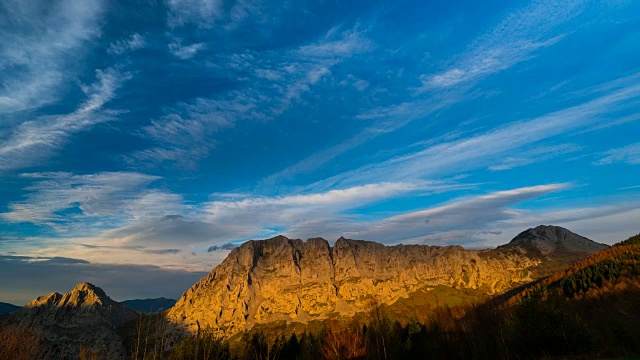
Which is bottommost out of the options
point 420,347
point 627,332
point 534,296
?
point 420,347

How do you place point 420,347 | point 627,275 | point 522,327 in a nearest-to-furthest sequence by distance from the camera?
point 522,327 < point 420,347 < point 627,275

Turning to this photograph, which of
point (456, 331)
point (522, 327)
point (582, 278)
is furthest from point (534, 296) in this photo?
point (582, 278)

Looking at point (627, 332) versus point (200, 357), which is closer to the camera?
point (200, 357)

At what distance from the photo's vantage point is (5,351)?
31.6 metres

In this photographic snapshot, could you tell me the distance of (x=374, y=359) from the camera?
193ft

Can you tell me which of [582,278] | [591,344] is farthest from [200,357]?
[582,278]

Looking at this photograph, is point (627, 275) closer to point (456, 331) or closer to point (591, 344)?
point (456, 331)

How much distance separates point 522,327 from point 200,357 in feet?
141

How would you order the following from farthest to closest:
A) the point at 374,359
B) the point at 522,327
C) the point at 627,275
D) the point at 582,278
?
1. the point at 582,278
2. the point at 627,275
3. the point at 374,359
4. the point at 522,327

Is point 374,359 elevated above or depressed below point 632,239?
below

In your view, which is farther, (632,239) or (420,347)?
(632,239)

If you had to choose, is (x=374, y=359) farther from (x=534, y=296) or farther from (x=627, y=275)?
(x=627, y=275)

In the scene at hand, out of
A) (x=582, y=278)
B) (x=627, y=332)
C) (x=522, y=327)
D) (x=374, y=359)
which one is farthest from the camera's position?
(x=582, y=278)

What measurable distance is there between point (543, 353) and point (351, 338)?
23902 mm
